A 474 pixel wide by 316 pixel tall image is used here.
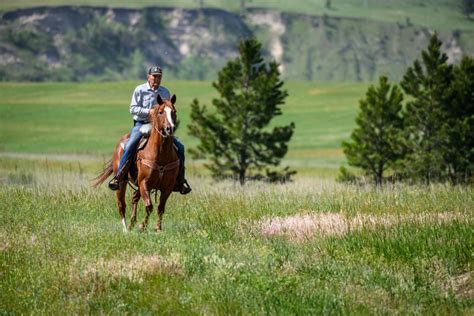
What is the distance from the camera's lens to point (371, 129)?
43.9 m

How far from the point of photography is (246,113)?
145 ft

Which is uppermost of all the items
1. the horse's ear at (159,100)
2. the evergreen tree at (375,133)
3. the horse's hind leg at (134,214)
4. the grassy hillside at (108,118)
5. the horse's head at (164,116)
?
the horse's ear at (159,100)

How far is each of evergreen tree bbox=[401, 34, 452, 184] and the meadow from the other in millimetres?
22745

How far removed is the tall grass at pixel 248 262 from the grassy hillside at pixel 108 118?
58319 millimetres

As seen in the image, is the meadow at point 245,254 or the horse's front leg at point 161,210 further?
the horse's front leg at point 161,210

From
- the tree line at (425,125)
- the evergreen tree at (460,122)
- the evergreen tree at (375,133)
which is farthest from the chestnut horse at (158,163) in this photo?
the evergreen tree at (375,133)

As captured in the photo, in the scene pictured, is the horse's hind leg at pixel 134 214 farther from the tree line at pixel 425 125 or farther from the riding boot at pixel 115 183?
the tree line at pixel 425 125

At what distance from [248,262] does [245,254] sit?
443 mm

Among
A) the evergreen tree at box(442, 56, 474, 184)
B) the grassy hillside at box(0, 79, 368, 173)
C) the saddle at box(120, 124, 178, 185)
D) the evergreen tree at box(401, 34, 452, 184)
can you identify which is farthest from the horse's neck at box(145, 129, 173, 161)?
the grassy hillside at box(0, 79, 368, 173)

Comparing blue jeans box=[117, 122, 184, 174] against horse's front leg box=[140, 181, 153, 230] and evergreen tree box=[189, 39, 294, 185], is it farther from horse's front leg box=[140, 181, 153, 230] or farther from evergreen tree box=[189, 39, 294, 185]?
evergreen tree box=[189, 39, 294, 185]

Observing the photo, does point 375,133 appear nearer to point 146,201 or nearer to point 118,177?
point 118,177

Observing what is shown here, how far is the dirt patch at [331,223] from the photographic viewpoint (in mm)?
13383

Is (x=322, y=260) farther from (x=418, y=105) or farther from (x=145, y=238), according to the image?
(x=418, y=105)

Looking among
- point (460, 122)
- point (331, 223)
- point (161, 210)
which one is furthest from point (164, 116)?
point (460, 122)
